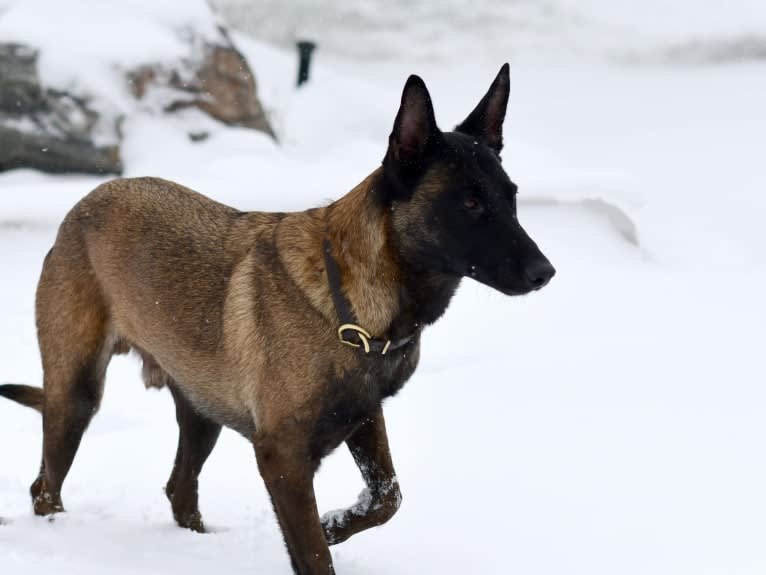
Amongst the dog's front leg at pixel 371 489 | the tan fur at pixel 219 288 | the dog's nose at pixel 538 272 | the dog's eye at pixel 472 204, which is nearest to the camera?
the dog's nose at pixel 538 272

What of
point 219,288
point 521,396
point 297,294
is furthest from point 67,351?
point 521,396

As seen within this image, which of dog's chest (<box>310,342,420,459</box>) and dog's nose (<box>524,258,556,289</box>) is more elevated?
dog's nose (<box>524,258,556,289</box>)

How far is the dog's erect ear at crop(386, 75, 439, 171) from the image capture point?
3.04 metres

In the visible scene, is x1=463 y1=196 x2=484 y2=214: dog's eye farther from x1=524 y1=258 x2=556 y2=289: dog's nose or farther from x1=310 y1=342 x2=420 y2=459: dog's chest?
x1=310 y1=342 x2=420 y2=459: dog's chest

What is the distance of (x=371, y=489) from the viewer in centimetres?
363

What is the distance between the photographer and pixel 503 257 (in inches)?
119

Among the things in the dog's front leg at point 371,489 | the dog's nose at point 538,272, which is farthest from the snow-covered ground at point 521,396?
the dog's nose at point 538,272

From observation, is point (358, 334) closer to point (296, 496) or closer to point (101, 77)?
point (296, 496)

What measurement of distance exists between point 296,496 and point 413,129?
1.22 m

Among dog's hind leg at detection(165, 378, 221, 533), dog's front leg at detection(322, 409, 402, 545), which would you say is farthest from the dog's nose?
dog's hind leg at detection(165, 378, 221, 533)

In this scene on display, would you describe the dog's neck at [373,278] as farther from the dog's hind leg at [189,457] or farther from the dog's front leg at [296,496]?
the dog's hind leg at [189,457]

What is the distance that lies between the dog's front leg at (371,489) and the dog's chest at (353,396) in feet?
1.05

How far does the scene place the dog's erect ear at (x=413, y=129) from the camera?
120 inches

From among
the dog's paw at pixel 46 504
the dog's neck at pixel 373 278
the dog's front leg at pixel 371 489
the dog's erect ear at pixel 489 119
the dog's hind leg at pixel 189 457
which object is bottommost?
the dog's paw at pixel 46 504
